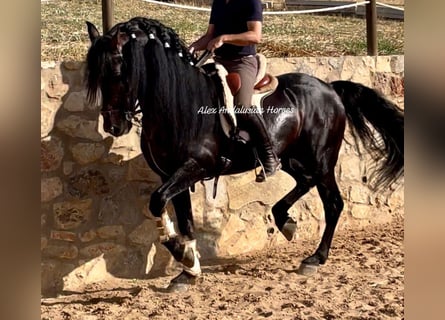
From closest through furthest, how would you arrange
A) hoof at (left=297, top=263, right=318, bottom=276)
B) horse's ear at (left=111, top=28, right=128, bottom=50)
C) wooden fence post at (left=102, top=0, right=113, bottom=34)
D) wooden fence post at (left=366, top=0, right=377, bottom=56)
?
1. horse's ear at (left=111, top=28, right=128, bottom=50)
2. wooden fence post at (left=102, top=0, right=113, bottom=34)
3. hoof at (left=297, top=263, right=318, bottom=276)
4. wooden fence post at (left=366, top=0, right=377, bottom=56)

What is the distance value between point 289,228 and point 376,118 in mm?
885

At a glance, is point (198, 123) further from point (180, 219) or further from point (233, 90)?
point (180, 219)

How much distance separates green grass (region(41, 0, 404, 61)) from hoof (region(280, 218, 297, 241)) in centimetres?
104

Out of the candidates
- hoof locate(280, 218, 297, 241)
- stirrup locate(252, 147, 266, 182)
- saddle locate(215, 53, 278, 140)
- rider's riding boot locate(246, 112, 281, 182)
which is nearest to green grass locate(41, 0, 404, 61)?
saddle locate(215, 53, 278, 140)

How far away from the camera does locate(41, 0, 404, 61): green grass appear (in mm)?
3561

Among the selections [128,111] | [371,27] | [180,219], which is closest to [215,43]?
[128,111]

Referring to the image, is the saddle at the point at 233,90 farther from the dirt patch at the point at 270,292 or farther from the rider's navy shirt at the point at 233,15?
the dirt patch at the point at 270,292

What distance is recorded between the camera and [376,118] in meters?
4.27

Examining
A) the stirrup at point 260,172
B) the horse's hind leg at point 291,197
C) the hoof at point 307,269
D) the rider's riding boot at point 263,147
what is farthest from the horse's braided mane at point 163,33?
the hoof at point 307,269

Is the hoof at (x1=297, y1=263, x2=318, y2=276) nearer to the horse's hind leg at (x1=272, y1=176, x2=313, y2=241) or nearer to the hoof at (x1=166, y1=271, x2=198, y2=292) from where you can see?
the horse's hind leg at (x1=272, y1=176, x2=313, y2=241)

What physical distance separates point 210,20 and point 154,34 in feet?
1.25
